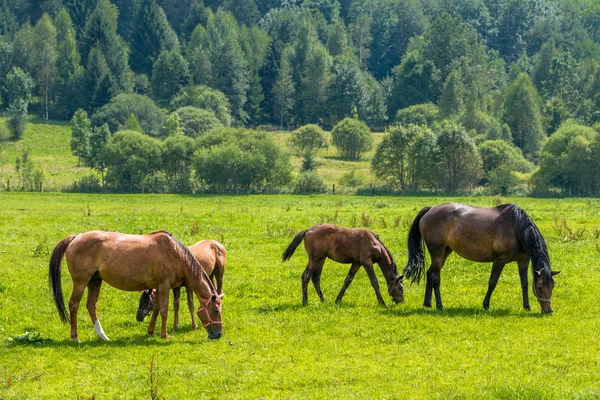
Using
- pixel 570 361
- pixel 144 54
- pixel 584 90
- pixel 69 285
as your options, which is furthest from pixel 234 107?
pixel 570 361

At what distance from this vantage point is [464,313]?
63.7ft

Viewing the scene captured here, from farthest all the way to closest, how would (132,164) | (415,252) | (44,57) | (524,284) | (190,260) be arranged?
(44,57) < (132,164) < (415,252) < (524,284) < (190,260)

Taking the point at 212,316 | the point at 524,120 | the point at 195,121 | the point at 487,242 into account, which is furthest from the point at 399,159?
the point at 212,316

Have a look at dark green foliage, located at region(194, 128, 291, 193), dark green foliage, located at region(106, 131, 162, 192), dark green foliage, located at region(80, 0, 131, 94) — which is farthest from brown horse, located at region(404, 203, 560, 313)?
dark green foliage, located at region(80, 0, 131, 94)

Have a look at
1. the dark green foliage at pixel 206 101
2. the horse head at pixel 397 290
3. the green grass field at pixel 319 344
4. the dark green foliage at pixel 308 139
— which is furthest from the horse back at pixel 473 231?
the dark green foliage at pixel 206 101

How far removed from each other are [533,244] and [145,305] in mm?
9333

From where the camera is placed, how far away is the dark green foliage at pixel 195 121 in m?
115

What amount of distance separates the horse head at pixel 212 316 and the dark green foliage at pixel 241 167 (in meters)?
60.7

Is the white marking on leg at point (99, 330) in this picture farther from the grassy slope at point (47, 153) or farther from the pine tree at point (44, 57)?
the pine tree at point (44, 57)

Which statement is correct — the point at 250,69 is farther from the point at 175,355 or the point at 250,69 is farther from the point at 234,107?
the point at 175,355

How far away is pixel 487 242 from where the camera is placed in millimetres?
20297

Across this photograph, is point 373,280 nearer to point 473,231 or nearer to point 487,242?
point 473,231

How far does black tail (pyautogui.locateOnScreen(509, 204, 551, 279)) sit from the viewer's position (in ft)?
63.9

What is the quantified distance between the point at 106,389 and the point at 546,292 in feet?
35.0
